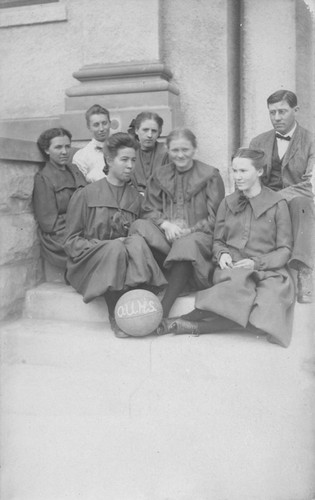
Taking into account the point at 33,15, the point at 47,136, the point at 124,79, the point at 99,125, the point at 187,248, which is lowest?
the point at 187,248

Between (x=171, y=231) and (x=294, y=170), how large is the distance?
1059 millimetres

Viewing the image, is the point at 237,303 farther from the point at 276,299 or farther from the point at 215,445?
the point at 215,445

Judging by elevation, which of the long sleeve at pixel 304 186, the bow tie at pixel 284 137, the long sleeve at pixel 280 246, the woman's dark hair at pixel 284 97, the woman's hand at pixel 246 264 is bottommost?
the woman's hand at pixel 246 264

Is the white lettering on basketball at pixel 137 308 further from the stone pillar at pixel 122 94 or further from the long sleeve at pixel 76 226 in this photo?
the stone pillar at pixel 122 94

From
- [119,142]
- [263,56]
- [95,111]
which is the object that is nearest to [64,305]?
[119,142]

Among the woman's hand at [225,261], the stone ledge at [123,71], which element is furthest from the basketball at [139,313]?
the stone ledge at [123,71]

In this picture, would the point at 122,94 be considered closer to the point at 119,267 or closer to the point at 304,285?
the point at 119,267

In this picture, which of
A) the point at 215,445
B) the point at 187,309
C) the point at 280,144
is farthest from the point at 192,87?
the point at 215,445

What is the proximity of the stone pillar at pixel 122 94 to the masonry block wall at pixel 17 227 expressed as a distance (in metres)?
0.99

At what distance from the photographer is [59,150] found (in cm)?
484

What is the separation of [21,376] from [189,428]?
1.26m

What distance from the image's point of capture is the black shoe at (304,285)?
3984mm

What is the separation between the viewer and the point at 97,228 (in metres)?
4.47

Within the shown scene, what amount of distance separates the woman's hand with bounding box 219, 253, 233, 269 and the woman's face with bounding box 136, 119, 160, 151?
1.41m
